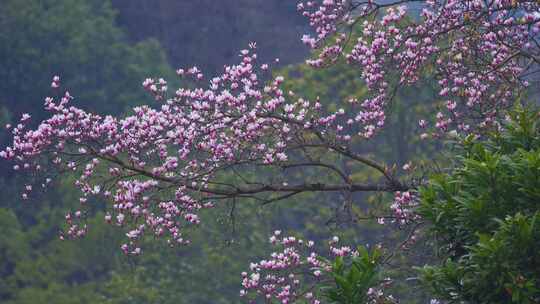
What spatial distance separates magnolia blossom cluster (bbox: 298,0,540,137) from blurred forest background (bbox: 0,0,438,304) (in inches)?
369

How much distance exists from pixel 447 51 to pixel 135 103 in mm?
22504

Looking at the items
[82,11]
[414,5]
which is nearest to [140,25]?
[82,11]

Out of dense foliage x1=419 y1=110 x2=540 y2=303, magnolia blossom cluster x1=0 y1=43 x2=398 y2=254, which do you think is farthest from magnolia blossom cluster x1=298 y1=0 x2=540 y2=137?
dense foliage x1=419 y1=110 x2=540 y2=303

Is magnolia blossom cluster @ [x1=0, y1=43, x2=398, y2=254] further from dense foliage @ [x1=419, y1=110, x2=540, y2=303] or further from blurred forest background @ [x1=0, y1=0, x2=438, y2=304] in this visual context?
blurred forest background @ [x1=0, y1=0, x2=438, y2=304]

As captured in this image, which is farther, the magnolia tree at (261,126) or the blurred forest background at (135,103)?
the blurred forest background at (135,103)

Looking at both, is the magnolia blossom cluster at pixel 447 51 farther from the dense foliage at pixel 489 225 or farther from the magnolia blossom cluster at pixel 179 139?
the dense foliage at pixel 489 225

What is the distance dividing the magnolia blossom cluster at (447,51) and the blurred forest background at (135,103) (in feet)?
30.8

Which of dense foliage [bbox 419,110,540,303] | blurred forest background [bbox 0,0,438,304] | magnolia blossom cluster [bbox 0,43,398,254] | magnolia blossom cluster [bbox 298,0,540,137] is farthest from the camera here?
blurred forest background [bbox 0,0,438,304]

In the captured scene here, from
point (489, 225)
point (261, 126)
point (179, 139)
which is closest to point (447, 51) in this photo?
point (261, 126)

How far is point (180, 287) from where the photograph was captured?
25516 millimetres

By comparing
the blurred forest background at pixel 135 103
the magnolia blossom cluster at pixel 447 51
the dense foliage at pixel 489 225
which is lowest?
the dense foliage at pixel 489 225

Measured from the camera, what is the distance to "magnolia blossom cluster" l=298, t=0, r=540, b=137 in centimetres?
893

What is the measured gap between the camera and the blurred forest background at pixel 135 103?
24.9 meters

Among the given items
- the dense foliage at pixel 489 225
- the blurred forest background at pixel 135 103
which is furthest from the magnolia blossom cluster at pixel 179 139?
the blurred forest background at pixel 135 103
